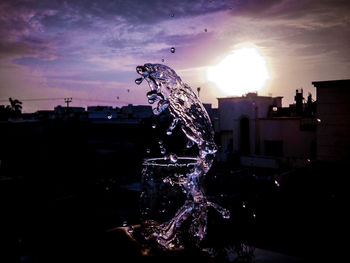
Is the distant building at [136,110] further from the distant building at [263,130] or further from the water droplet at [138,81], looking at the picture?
the water droplet at [138,81]

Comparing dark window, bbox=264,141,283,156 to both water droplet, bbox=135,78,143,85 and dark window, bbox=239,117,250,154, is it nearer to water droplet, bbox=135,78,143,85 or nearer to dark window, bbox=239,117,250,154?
dark window, bbox=239,117,250,154

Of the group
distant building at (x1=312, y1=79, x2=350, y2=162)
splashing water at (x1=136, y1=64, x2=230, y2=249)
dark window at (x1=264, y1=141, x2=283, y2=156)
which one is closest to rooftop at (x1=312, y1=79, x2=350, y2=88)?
distant building at (x1=312, y1=79, x2=350, y2=162)

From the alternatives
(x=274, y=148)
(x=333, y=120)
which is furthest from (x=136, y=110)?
(x=333, y=120)

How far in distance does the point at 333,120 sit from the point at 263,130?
24.6 ft

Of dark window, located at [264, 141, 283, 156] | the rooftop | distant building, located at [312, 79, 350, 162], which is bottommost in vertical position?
dark window, located at [264, 141, 283, 156]

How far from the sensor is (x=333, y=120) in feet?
47.9

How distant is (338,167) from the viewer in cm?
1092

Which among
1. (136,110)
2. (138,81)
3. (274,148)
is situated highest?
(136,110)

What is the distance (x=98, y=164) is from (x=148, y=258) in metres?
15.4

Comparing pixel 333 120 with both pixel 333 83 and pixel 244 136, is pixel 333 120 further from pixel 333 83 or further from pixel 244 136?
pixel 244 136

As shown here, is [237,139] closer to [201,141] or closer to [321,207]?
[321,207]

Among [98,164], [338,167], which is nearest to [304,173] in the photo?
[338,167]

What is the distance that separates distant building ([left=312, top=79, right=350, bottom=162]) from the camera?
1401cm

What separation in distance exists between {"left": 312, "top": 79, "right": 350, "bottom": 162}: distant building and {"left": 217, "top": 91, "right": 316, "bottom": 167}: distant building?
10.4ft
